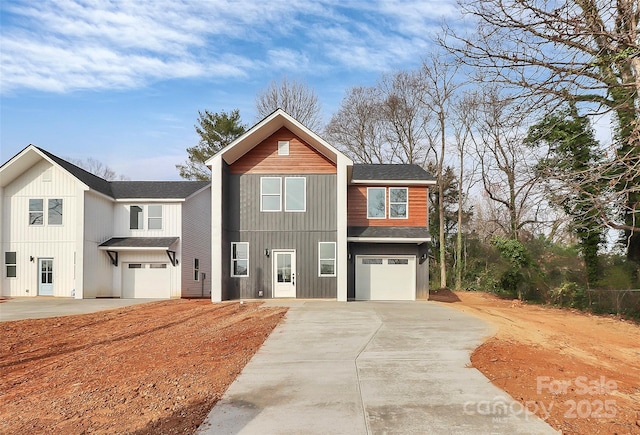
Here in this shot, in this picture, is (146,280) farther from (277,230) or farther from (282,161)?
(282,161)

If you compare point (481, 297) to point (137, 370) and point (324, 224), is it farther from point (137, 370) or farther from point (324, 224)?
point (137, 370)

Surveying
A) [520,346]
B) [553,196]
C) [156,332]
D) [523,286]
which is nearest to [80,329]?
[156,332]

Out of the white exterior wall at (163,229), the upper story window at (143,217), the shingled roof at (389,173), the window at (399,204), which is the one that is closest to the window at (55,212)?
the white exterior wall at (163,229)

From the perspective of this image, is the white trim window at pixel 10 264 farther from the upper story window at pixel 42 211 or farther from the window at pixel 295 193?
the window at pixel 295 193

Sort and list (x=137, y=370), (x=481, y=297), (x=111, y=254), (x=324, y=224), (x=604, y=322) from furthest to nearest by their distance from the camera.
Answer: (x=481, y=297) → (x=111, y=254) → (x=324, y=224) → (x=604, y=322) → (x=137, y=370)

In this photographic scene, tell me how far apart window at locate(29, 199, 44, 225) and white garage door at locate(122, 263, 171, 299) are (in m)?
4.17

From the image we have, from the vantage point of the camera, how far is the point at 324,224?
62.2ft

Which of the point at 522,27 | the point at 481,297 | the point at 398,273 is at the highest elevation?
the point at 522,27

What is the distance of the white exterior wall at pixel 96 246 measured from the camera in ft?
70.0

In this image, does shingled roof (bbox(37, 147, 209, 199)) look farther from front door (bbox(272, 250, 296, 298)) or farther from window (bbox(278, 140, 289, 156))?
front door (bbox(272, 250, 296, 298))

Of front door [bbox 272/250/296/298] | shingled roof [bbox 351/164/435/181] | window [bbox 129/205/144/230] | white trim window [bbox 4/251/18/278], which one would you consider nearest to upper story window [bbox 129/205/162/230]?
window [bbox 129/205/144/230]

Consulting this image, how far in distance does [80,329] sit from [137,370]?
5.82 m

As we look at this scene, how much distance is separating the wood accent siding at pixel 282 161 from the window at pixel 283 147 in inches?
4.4

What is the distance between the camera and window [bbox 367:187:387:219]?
20.1 metres
